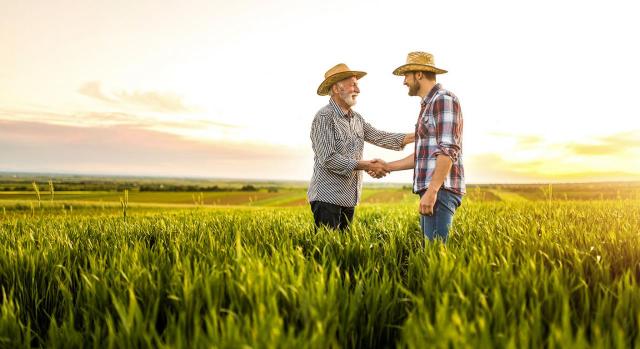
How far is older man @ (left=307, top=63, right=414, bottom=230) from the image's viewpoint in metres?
6.77

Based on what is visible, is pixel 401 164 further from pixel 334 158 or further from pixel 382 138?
pixel 334 158

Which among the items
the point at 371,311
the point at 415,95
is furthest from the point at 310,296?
the point at 415,95

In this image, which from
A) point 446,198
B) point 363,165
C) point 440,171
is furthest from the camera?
point 363,165

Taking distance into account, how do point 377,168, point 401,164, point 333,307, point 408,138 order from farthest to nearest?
1. point 408,138
2. point 401,164
3. point 377,168
4. point 333,307

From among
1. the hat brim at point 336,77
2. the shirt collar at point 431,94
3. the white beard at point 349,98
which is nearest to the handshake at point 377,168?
the white beard at point 349,98

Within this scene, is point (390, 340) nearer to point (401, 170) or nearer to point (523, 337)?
point (523, 337)

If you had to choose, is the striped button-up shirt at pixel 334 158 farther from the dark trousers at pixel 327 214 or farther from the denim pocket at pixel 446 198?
the denim pocket at pixel 446 198

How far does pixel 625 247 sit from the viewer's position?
15.6 ft

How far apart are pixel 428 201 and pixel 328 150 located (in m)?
2.04

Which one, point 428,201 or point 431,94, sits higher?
point 431,94

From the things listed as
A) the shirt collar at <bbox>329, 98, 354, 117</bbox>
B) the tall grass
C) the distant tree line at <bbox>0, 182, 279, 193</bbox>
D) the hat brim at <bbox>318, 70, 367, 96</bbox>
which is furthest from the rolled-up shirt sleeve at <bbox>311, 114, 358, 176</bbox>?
the distant tree line at <bbox>0, 182, 279, 193</bbox>

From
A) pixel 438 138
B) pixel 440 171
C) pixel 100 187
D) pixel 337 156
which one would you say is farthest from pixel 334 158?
pixel 100 187

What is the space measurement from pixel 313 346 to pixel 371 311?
3.36 feet

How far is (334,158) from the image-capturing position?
22.1 ft
